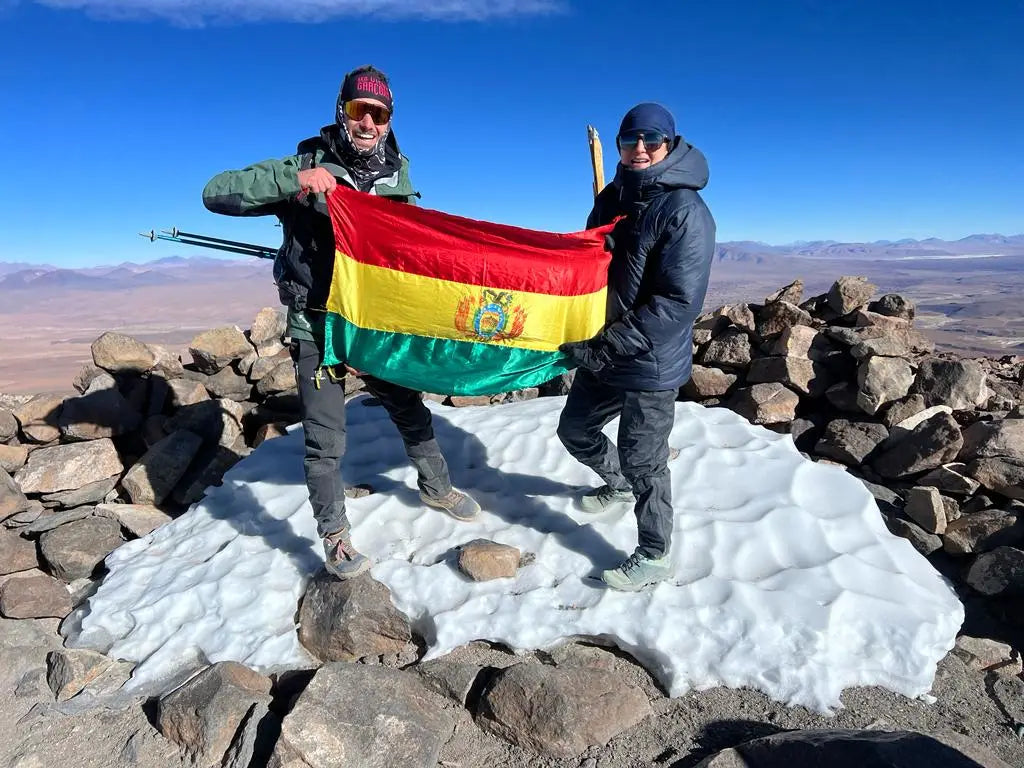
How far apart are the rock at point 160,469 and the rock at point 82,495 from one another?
23 centimetres

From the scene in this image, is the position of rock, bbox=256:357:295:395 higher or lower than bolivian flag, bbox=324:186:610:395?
lower

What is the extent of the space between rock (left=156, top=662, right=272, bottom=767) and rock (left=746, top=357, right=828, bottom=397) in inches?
227

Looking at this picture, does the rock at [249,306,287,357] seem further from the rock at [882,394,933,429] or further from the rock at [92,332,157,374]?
the rock at [882,394,933,429]

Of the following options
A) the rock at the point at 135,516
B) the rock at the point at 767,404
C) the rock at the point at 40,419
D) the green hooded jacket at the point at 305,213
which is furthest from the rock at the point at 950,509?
the rock at the point at 40,419

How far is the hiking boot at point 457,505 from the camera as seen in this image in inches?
201

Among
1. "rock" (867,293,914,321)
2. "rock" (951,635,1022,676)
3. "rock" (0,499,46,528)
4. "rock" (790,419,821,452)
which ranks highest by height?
"rock" (867,293,914,321)

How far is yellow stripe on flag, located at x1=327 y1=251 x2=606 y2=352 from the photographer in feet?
13.6

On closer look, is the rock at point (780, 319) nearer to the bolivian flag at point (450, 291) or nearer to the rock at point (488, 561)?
the bolivian flag at point (450, 291)

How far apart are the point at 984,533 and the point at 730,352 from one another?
3553 millimetres

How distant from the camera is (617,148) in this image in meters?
3.67

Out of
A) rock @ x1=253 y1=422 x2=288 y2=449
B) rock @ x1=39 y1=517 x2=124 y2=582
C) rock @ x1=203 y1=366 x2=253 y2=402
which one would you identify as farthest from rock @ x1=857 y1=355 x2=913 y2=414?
rock @ x1=39 y1=517 x2=124 y2=582

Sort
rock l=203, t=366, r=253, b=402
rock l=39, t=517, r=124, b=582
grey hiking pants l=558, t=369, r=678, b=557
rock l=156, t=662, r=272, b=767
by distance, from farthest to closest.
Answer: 1. rock l=203, t=366, r=253, b=402
2. rock l=39, t=517, r=124, b=582
3. grey hiking pants l=558, t=369, r=678, b=557
4. rock l=156, t=662, r=272, b=767

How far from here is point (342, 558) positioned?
4.27 metres

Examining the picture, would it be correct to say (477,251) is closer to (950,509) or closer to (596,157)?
(596,157)
